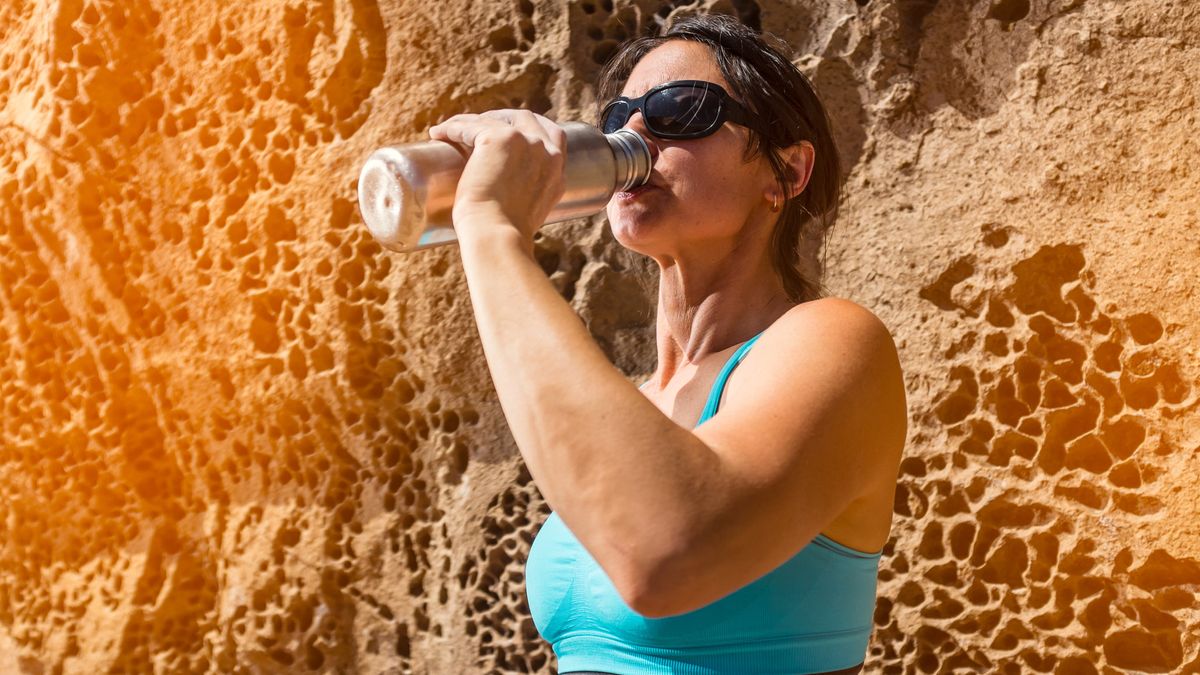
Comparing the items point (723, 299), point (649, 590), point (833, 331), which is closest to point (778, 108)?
point (723, 299)

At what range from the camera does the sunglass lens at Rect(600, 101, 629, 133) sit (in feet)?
3.32

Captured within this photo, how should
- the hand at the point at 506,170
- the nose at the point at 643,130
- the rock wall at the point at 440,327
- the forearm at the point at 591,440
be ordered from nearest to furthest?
the forearm at the point at 591,440, the hand at the point at 506,170, the nose at the point at 643,130, the rock wall at the point at 440,327

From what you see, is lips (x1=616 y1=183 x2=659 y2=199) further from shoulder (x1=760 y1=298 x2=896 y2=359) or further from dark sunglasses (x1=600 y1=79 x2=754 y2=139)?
shoulder (x1=760 y1=298 x2=896 y2=359)

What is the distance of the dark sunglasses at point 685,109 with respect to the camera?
0.98 metres

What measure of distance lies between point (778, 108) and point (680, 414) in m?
0.29

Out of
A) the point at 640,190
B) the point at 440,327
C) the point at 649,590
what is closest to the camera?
the point at 649,590

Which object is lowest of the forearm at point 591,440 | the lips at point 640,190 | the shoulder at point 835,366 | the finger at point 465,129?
the forearm at point 591,440

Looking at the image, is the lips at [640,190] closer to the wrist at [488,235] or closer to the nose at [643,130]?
the nose at [643,130]

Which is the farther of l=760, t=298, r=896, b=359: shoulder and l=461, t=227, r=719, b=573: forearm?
l=760, t=298, r=896, b=359: shoulder

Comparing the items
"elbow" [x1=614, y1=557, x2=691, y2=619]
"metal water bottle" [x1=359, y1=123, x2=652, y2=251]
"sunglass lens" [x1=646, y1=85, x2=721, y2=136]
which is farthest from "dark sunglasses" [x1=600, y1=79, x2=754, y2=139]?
"elbow" [x1=614, y1=557, x2=691, y2=619]

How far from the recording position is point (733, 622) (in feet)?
2.78

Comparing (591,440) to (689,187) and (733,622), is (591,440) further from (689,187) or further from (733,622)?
(689,187)

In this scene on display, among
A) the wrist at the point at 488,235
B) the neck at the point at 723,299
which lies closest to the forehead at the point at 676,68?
the neck at the point at 723,299

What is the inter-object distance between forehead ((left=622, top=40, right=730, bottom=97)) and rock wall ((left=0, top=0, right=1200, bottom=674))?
35 cm
